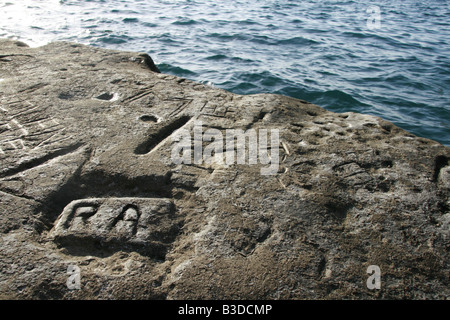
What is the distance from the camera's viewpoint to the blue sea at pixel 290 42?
4.72m

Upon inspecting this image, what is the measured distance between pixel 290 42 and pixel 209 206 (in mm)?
5159

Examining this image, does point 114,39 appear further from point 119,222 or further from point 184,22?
point 119,222

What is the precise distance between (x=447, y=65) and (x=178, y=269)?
553cm

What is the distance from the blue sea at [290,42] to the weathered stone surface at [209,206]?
202cm

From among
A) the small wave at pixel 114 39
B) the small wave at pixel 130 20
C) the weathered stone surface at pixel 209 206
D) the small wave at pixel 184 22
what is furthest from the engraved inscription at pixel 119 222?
the small wave at pixel 130 20

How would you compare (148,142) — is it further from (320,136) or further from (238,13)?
(238,13)

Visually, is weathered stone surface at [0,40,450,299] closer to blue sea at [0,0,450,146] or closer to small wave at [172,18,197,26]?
blue sea at [0,0,450,146]

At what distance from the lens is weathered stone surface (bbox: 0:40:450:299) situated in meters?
1.60

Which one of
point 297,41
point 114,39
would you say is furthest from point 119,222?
point 297,41

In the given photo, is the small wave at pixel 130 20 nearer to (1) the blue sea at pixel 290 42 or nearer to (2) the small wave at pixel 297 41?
(1) the blue sea at pixel 290 42

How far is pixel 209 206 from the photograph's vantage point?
1.95 meters

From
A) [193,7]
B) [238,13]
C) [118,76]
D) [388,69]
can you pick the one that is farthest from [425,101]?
[193,7]
